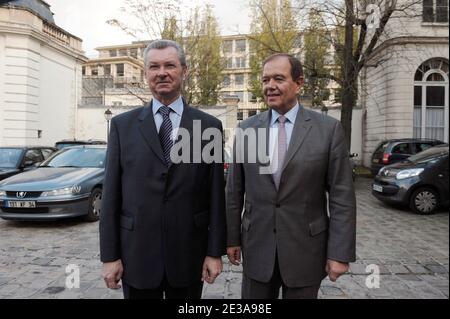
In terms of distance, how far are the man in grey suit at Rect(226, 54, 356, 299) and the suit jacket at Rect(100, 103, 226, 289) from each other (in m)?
0.36

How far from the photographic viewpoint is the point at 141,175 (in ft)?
7.59

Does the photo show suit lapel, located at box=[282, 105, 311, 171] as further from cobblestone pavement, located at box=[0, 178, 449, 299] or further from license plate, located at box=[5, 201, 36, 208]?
license plate, located at box=[5, 201, 36, 208]

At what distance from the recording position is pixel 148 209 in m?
2.32

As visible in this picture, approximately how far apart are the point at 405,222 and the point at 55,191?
692cm

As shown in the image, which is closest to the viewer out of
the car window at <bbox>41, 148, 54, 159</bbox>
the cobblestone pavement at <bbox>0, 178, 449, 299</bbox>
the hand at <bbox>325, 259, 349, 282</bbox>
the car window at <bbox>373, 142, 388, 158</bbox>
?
the hand at <bbox>325, 259, 349, 282</bbox>

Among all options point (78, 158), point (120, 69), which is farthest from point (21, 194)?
point (120, 69)

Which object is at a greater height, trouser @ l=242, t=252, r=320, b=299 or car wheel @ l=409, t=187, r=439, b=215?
trouser @ l=242, t=252, r=320, b=299

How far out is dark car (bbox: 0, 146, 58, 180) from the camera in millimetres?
10047

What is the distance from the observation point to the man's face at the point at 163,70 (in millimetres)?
2357

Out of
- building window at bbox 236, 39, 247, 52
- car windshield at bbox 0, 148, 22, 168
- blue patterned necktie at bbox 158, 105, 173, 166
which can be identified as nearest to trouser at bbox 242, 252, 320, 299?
blue patterned necktie at bbox 158, 105, 173, 166

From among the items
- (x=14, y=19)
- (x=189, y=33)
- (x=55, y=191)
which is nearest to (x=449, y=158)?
(x=55, y=191)

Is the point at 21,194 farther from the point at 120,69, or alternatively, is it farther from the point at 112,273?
the point at 120,69

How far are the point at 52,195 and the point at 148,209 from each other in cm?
570
